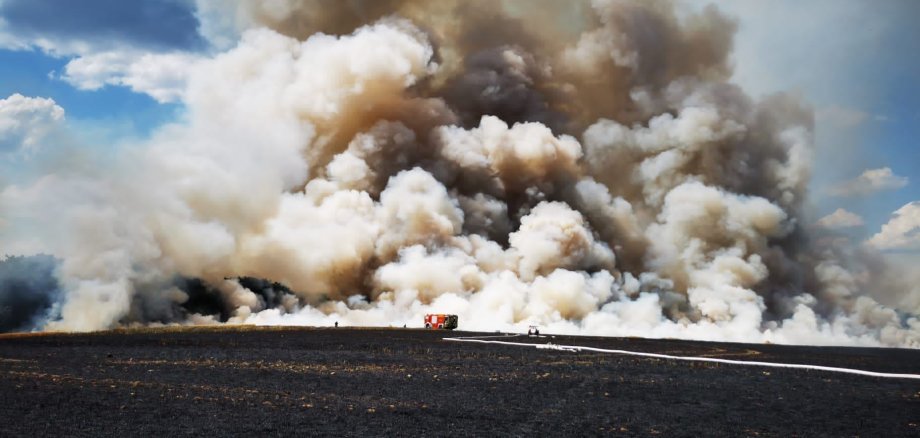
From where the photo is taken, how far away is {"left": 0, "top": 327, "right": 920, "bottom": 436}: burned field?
14.7 m

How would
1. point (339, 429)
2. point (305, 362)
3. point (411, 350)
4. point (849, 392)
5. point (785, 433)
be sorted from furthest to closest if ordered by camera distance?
point (411, 350) < point (305, 362) < point (849, 392) < point (785, 433) < point (339, 429)

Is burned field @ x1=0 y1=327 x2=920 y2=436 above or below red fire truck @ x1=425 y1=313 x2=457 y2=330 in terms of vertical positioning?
below

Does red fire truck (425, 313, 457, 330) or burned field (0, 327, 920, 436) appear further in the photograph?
red fire truck (425, 313, 457, 330)

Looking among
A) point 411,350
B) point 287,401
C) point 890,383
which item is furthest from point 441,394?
point 411,350

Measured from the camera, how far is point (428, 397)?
1920 cm

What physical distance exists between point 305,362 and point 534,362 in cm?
961

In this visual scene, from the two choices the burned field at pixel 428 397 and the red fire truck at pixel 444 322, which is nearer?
the burned field at pixel 428 397

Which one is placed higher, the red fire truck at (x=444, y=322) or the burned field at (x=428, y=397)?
the red fire truck at (x=444, y=322)

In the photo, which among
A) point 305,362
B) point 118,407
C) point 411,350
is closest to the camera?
point 118,407

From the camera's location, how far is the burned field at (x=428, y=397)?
48.2ft

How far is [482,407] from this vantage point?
17.6 m

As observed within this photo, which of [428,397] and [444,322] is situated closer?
[428,397]

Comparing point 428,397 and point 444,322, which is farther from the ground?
point 444,322

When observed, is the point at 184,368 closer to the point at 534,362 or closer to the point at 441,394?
the point at 441,394
